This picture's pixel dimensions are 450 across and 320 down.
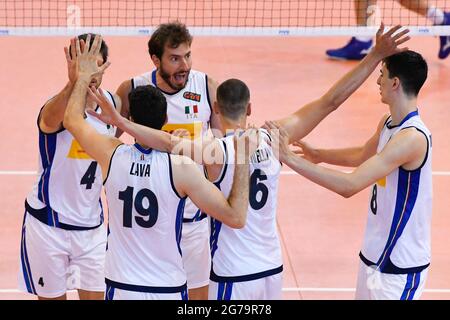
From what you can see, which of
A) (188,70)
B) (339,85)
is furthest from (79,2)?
(339,85)

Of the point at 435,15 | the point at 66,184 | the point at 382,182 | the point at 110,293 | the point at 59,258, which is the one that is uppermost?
the point at 435,15

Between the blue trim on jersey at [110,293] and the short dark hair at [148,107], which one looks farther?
the blue trim on jersey at [110,293]

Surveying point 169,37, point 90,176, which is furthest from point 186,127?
point 90,176

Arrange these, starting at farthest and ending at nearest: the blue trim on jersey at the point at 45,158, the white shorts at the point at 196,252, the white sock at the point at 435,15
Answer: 1. the white sock at the point at 435,15
2. the white shorts at the point at 196,252
3. the blue trim on jersey at the point at 45,158

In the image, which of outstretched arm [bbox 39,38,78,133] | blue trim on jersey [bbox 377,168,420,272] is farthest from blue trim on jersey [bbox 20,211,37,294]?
blue trim on jersey [bbox 377,168,420,272]

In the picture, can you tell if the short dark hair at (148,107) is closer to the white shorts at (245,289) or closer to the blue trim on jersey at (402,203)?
the white shorts at (245,289)

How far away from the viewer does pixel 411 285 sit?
22.2 feet

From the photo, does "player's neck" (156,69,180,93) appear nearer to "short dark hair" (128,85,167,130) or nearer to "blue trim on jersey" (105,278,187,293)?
"short dark hair" (128,85,167,130)

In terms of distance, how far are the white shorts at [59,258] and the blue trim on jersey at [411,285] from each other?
8.09ft

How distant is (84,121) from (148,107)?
1.87ft

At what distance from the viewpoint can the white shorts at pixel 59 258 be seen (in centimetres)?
751

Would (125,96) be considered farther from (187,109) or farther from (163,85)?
(187,109)

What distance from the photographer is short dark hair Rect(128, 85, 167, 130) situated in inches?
243

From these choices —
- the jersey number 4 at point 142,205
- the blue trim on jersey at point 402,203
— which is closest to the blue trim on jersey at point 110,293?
the jersey number 4 at point 142,205
